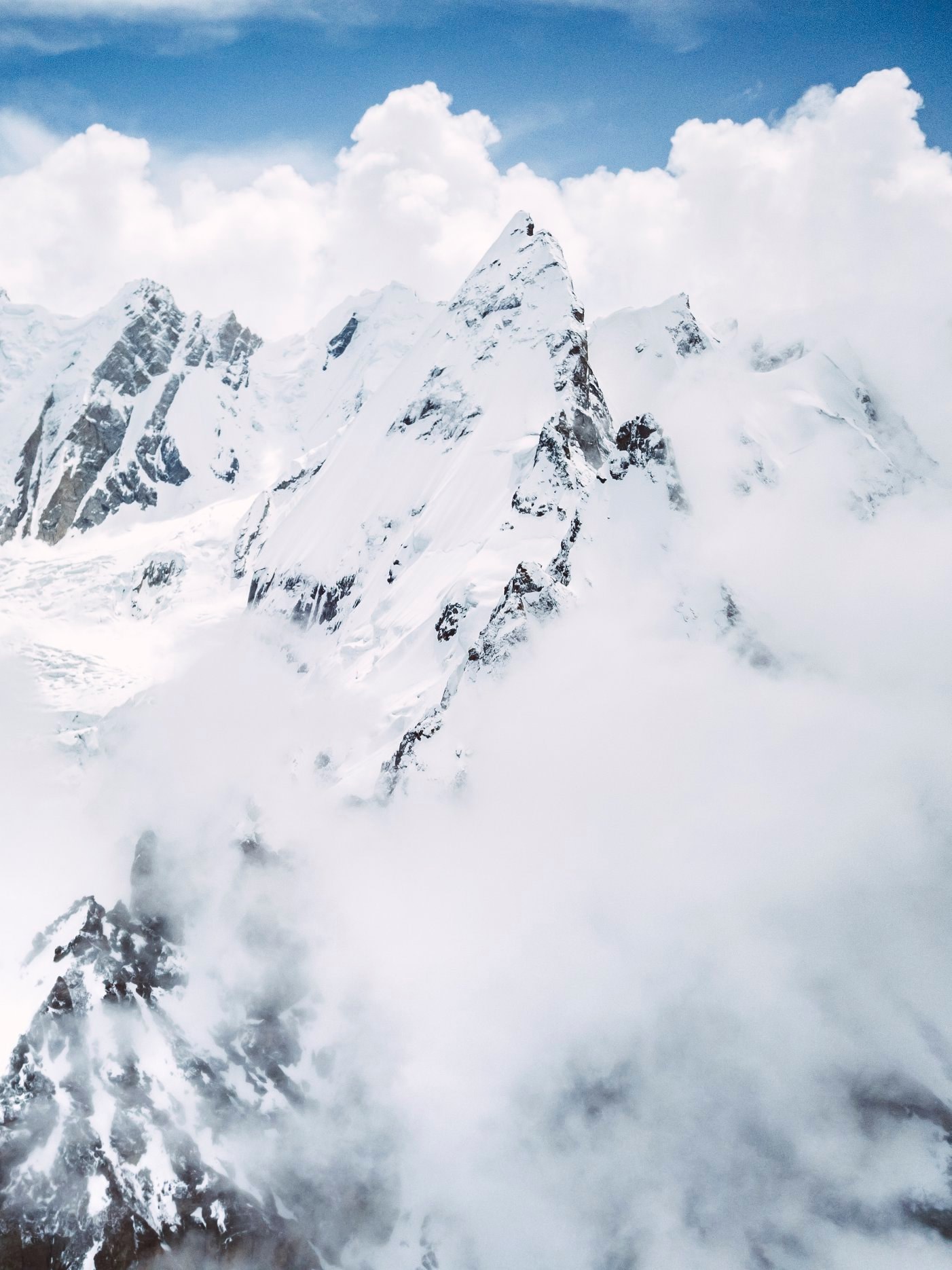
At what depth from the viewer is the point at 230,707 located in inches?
5989

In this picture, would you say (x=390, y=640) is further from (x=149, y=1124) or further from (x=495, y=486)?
(x=149, y=1124)

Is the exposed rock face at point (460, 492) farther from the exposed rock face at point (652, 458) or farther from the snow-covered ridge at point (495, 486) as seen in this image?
the exposed rock face at point (652, 458)

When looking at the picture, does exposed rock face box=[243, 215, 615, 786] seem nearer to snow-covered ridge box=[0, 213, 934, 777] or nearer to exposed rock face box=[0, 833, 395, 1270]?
snow-covered ridge box=[0, 213, 934, 777]

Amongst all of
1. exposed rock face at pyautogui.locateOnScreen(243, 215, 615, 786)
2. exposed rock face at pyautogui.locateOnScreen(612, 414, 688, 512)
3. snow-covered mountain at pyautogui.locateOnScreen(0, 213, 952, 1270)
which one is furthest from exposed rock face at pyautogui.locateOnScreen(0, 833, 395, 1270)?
exposed rock face at pyautogui.locateOnScreen(612, 414, 688, 512)

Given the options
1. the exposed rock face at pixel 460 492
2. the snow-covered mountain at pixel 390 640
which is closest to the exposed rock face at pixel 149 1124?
the snow-covered mountain at pixel 390 640

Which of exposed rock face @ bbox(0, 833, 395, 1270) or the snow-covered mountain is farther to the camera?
the snow-covered mountain

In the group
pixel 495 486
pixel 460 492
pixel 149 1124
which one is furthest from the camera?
pixel 460 492

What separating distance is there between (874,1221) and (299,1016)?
198 feet

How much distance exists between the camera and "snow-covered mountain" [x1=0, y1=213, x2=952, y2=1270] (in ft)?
231

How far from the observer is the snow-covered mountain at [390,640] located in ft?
231

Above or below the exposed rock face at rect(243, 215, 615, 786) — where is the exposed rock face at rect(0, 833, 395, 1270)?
below

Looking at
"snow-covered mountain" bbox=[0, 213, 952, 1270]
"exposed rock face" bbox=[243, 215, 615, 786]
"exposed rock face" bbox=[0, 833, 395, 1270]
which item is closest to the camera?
"exposed rock face" bbox=[0, 833, 395, 1270]

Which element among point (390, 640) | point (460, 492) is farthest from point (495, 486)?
point (390, 640)

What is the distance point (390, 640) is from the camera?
112312 millimetres
